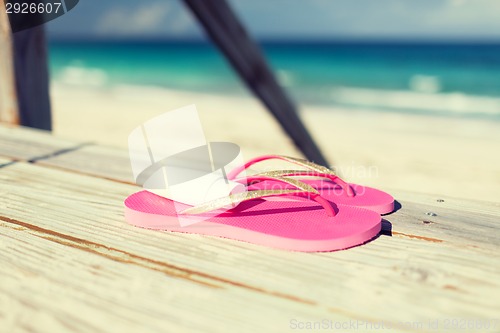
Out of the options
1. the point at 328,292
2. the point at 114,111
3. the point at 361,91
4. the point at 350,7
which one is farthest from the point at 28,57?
the point at 350,7

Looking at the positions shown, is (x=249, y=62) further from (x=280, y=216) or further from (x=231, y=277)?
(x=231, y=277)

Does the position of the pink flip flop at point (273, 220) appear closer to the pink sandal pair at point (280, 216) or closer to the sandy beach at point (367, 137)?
the pink sandal pair at point (280, 216)

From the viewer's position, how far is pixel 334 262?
762mm

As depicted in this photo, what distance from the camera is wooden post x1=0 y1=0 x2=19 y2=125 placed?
183cm

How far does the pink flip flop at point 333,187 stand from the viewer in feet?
3.28

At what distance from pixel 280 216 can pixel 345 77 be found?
63.7ft

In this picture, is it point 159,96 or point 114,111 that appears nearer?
point 114,111

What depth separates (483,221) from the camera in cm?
96

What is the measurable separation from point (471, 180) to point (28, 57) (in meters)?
4.63

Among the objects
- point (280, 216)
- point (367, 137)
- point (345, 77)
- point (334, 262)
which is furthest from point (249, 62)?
point (345, 77)

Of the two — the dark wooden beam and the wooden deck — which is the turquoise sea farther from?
the wooden deck

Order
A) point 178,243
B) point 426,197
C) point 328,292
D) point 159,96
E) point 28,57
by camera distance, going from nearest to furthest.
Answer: point 328,292 → point 178,243 → point 426,197 → point 28,57 → point 159,96

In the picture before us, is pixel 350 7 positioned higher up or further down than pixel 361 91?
higher up

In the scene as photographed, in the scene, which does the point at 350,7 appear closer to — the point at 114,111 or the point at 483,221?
the point at 114,111
